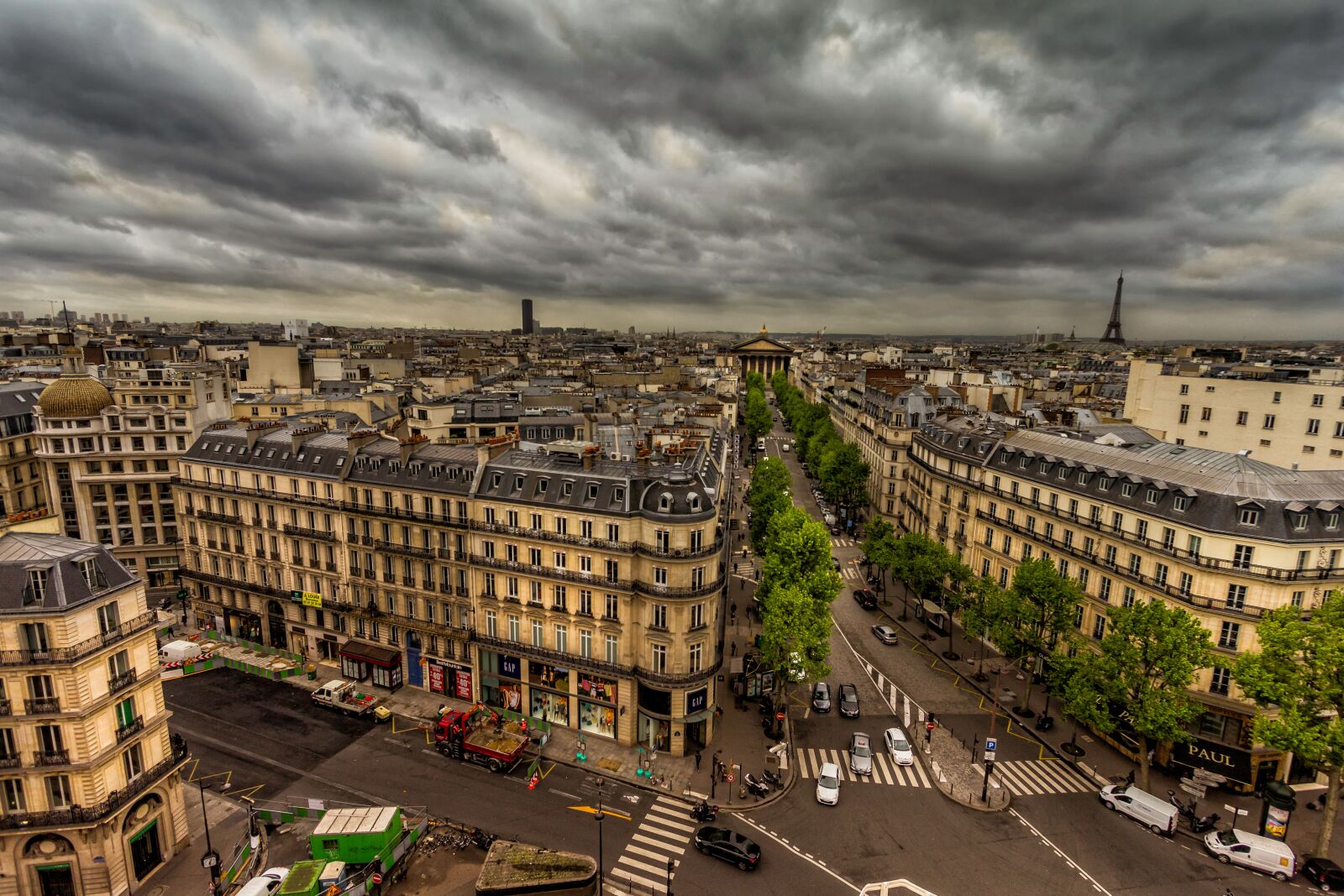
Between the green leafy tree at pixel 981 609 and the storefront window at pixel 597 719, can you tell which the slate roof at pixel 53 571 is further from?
the green leafy tree at pixel 981 609

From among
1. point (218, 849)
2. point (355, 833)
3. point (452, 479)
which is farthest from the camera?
point (452, 479)

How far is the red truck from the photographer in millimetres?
48125

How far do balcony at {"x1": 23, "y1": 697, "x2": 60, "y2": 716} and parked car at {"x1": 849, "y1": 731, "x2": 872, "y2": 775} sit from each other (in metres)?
51.3

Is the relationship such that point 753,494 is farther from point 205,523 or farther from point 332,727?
point 205,523

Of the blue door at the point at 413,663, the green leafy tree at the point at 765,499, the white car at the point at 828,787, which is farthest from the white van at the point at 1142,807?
the blue door at the point at 413,663

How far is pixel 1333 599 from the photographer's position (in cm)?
4081

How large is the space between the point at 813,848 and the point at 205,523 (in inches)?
2701

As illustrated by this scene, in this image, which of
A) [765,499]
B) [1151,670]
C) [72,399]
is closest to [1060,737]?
[1151,670]

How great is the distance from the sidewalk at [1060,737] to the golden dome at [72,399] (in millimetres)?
100181

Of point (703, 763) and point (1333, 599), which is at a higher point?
point (1333, 599)

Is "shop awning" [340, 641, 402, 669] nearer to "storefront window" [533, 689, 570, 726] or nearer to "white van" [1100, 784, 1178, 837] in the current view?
"storefront window" [533, 689, 570, 726]

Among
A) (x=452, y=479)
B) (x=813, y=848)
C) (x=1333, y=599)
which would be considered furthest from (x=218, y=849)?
(x=1333, y=599)

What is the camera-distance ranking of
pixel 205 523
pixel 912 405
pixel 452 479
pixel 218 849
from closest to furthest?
pixel 218 849 → pixel 452 479 → pixel 205 523 → pixel 912 405

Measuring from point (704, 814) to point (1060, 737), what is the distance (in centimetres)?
3277
